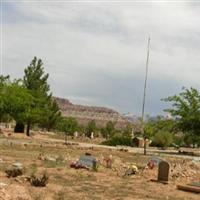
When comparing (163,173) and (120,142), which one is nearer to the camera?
(163,173)

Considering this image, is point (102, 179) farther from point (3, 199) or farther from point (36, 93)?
point (36, 93)

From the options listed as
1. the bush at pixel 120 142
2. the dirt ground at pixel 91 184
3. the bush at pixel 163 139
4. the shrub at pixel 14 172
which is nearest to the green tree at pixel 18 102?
the bush at pixel 120 142

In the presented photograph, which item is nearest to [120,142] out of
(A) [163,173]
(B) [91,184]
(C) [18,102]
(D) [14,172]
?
(C) [18,102]

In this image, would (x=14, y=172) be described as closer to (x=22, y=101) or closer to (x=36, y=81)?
(x=22, y=101)

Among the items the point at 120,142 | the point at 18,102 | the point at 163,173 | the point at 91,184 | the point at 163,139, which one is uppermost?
the point at 18,102

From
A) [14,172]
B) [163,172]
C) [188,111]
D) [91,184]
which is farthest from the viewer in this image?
[188,111]

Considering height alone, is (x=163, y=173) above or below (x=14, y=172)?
above

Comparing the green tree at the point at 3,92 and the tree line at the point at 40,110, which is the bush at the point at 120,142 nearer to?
the tree line at the point at 40,110

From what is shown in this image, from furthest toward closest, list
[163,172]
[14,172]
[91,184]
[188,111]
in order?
[188,111]
[163,172]
[91,184]
[14,172]

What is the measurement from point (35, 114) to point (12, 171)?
39684mm

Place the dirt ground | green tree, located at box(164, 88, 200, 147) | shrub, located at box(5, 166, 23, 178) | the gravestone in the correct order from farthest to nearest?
green tree, located at box(164, 88, 200, 147), the gravestone, shrub, located at box(5, 166, 23, 178), the dirt ground

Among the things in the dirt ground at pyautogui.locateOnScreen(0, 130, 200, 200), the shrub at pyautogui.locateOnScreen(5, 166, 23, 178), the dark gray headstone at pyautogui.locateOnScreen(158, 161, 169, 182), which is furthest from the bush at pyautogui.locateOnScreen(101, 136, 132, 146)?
the shrub at pyautogui.locateOnScreen(5, 166, 23, 178)

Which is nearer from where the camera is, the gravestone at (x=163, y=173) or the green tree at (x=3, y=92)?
the gravestone at (x=163, y=173)

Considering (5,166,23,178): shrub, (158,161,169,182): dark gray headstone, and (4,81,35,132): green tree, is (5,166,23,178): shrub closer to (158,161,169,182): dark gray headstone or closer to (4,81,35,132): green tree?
(158,161,169,182): dark gray headstone
